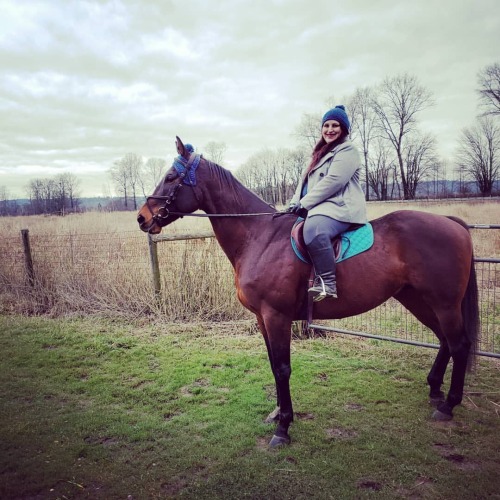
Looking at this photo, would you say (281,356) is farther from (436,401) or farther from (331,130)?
(331,130)

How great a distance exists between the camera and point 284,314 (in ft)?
10.5

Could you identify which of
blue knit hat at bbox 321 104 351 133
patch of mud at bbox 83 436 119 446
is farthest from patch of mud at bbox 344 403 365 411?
blue knit hat at bbox 321 104 351 133

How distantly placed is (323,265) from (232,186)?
1203 mm

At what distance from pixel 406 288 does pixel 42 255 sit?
796 cm

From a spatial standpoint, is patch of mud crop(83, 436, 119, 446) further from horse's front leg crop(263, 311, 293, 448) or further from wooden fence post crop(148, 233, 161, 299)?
wooden fence post crop(148, 233, 161, 299)

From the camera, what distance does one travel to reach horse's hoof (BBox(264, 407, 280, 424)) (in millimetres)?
3445

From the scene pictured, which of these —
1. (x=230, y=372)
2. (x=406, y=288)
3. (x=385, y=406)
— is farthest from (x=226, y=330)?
(x=406, y=288)

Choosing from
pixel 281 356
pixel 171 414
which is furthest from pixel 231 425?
pixel 281 356

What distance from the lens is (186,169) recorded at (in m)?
3.31

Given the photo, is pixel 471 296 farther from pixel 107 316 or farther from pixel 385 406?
pixel 107 316

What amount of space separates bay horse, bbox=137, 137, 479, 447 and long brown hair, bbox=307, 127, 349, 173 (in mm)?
571

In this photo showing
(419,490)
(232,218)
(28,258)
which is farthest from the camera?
(28,258)

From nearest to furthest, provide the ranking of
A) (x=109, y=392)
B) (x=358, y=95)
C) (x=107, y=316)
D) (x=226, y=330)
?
(x=109, y=392)
(x=226, y=330)
(x=107, y=316)
(x=358, y=95)

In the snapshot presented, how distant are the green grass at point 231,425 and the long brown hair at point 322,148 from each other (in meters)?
2.52
